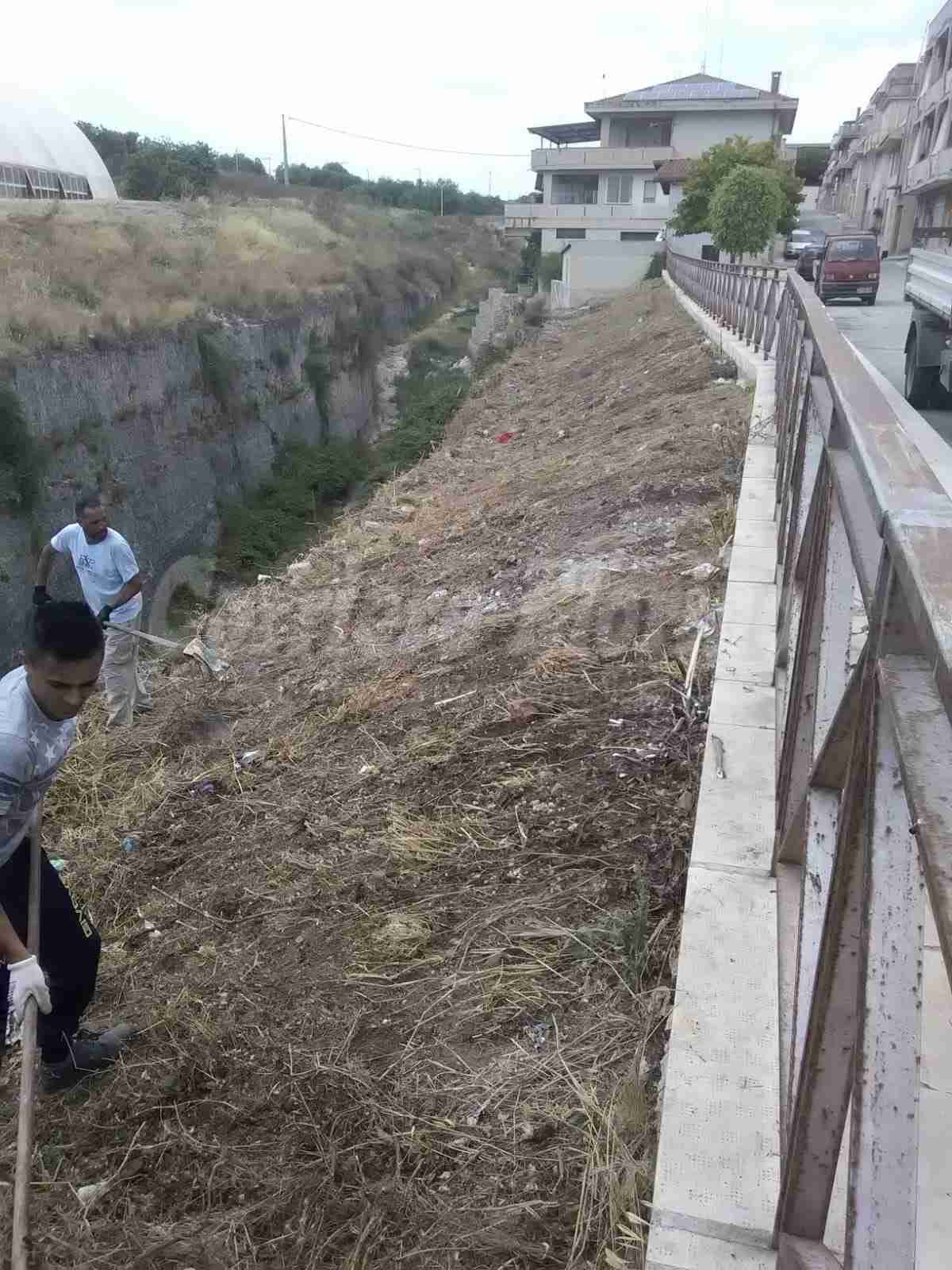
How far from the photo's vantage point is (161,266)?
68.9 feet

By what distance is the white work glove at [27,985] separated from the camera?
2568mm

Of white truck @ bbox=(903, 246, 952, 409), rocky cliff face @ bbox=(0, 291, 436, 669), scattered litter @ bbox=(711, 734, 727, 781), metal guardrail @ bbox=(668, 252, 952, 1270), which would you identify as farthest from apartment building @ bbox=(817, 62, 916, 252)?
metal guardrail @ bbox=(668, 252, 952, 1270)

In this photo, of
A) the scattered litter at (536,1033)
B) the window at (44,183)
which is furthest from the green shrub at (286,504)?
the window at (44,183)

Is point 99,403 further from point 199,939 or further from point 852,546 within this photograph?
point 852,546

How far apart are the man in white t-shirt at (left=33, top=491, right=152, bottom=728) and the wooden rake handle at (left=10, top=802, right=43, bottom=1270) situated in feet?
11.0

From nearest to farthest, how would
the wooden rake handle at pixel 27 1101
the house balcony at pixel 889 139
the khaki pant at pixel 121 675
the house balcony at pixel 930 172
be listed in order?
the wooden rake handle at pixel 27 1101 → the khaki pant at pixel 121 675 → the house balcony at pixel 930 172 → the house balcony at pixel 889 139

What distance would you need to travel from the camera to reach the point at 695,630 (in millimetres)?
4641

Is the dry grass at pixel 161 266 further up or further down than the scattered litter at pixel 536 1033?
further up

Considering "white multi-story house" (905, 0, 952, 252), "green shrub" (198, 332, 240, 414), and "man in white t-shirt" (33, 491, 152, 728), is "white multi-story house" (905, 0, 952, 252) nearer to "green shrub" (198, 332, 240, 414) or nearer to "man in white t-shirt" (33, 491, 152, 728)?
"green shrub" (198, 332, 240, 414)

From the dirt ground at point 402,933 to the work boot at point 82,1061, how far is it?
7cm

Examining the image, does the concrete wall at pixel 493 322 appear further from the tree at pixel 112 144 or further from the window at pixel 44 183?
the tree at pixel 112 144

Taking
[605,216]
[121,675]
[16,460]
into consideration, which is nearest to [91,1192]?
[121,675]

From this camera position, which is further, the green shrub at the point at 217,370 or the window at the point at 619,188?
the window at the point at 619,188

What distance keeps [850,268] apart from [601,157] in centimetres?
2883
